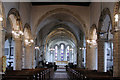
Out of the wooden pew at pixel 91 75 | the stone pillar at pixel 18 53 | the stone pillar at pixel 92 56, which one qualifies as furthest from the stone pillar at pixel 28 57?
the wooden pew at pixel 91 75

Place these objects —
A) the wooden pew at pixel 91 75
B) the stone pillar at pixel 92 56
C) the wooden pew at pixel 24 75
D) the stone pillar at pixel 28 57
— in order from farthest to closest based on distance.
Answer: the stone pillar at pixel 28 57
the stone pillar at pixel 92 56
the wooden pew at pixel 24 75
the wooden pew at pixel 91 75

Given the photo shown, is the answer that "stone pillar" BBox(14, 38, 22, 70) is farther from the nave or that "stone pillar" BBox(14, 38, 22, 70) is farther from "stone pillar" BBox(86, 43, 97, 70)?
"stone pillar" BBox(86, 43, 97, 70)

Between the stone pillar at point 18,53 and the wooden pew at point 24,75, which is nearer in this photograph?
the wooden pew at point 24,75

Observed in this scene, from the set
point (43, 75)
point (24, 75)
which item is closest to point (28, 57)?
point (43, 75)

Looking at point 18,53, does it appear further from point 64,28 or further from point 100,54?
point 64,28

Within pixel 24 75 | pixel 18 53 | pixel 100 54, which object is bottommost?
pixel 24 75

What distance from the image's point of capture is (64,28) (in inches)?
1094

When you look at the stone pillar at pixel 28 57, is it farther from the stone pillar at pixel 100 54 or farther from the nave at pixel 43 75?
the stone pillar at pixel 100 54

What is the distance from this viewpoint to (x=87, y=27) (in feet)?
58.1

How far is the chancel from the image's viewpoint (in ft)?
31.7

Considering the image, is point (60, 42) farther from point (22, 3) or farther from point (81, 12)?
point (22, 3)

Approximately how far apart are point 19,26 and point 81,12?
658cm

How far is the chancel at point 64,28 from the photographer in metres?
9.65

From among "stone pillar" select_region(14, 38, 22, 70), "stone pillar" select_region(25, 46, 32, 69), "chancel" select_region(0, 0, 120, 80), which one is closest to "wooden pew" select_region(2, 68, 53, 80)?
"chancel" select_region(0, 0, 120, 80)
